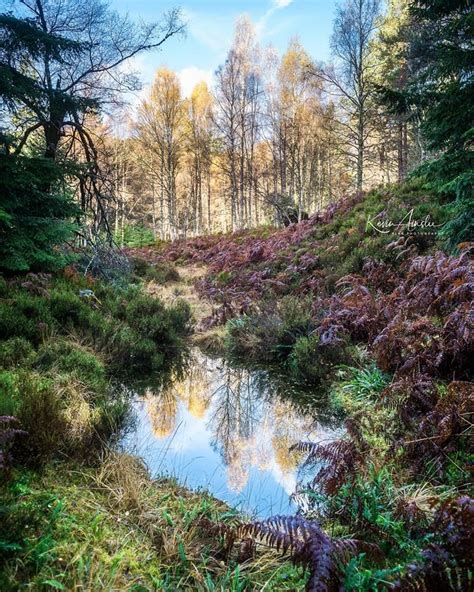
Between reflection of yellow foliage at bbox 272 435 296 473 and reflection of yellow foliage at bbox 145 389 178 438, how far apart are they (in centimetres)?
113

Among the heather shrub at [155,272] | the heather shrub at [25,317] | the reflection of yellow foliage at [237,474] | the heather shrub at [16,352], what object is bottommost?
the reflection of yellow foliage at [237,474]

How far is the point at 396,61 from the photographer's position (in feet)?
60.0

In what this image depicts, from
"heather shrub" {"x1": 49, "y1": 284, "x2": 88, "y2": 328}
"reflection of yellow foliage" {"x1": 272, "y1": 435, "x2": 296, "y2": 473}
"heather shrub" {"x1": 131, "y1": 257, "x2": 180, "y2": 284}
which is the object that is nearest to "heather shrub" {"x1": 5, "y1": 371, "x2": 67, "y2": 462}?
"reflection of yellow foliage" {"x1": 272, "y1": 435, "x2": 296, "y2": 473}

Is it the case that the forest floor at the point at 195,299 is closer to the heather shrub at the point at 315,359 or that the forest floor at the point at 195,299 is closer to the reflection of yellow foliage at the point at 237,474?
the heather shrub at the point at 315,359

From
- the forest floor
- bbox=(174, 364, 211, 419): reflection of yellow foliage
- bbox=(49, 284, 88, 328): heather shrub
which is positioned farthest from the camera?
the forest floor

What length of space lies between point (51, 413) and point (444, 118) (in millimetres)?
6729

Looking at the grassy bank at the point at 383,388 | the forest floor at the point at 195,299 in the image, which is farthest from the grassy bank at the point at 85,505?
the forest floor at the point at 195,299

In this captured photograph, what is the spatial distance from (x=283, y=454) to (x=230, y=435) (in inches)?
28.6

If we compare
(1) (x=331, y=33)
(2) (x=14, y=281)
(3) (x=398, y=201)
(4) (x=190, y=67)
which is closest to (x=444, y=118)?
(3) (x=398, y=201)

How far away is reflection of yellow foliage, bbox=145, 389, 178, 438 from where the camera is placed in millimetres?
4219

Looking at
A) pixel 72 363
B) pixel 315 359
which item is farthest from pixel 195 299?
pixel 72 363

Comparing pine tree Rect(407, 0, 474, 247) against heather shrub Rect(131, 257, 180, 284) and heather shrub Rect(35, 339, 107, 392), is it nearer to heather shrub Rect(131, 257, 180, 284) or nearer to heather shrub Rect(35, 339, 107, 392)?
heather shrub Rect(35, 339, 107, 392)

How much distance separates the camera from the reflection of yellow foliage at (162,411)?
422cm

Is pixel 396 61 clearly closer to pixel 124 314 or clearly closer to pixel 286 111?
pixel 286 111
